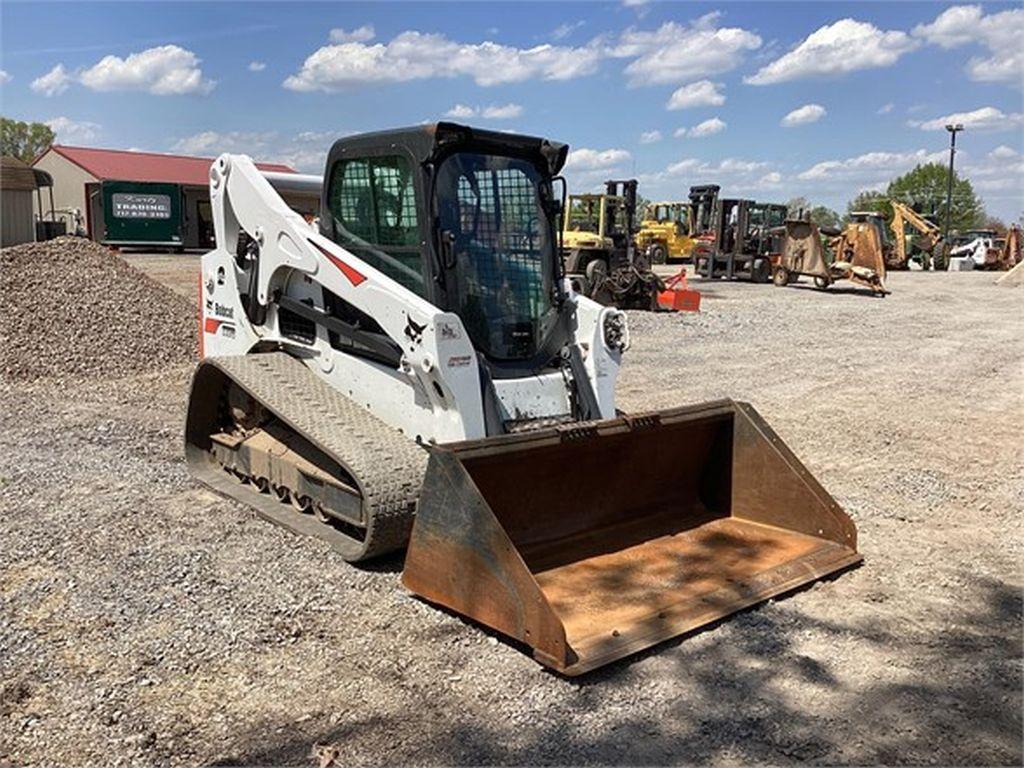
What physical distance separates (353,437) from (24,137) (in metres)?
82.0

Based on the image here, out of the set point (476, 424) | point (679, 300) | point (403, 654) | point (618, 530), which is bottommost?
point (403, 654)

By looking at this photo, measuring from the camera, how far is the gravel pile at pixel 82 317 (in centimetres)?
941

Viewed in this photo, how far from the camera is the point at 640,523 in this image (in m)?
5.17

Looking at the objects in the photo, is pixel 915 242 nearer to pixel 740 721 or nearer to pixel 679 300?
pixel 679 300

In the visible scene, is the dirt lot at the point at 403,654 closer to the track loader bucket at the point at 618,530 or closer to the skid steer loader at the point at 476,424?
the track loader bucket at the point at 618,530

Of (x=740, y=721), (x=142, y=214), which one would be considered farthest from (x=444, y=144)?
(x=142, y=214)

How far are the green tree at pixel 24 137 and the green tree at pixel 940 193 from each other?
65.0 metres

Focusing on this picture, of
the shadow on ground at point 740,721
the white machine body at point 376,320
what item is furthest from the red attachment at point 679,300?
the shadow on ground at point 740,721

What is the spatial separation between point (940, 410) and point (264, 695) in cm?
789

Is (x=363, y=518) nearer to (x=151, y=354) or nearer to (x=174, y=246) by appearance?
(x=151, y=354)

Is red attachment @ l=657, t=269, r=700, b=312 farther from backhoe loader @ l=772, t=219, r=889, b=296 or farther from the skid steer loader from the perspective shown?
the skid steer loader

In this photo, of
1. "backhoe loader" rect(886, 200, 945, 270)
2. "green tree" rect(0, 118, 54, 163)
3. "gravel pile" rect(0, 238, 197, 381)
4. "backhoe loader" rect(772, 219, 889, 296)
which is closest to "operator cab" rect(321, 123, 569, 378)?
"gravel pile" rect(0, 238, 197, 381)

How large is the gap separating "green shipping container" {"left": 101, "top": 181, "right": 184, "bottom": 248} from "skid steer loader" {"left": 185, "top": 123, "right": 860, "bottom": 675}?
26880 millimetres

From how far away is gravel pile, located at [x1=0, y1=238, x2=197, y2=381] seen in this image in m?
9.41
